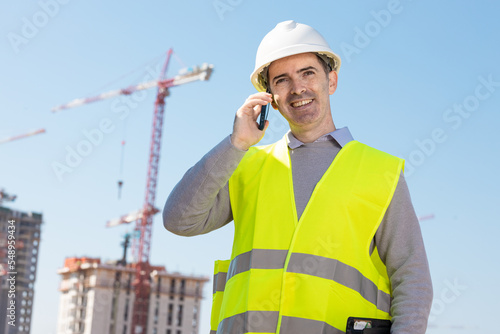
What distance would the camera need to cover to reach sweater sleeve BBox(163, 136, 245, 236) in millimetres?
2623

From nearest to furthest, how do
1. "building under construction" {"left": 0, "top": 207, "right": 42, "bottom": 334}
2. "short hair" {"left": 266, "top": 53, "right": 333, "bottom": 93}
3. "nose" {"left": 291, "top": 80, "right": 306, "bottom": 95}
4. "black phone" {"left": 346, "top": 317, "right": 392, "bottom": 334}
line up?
"black phone" {"left": 346, "top": 317, "right": 392, "bottom": 334}, "nose" {"left": 291, "top": 80, "right": 306, "bottom": 95}, "short hair" {"left": 266, "top": 53, "right": 333, "bottom": 93}, "building under construction" {"left": 0, "top": 207, "right": 42, "bottom": 334}

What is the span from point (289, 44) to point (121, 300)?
85.2 metres

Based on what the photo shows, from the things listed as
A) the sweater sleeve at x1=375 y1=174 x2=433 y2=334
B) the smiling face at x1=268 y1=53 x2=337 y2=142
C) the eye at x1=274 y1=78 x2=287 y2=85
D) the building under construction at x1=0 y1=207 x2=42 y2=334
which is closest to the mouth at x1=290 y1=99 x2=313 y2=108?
the smiling face at x1=268 y1=53 x2=337 y2=142

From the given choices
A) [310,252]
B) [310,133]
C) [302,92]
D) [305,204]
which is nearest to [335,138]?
[310,133]

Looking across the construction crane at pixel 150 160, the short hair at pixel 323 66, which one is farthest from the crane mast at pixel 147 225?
the short hair at pixel 323 66

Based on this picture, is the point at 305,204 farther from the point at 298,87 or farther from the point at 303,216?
the point at 298,87

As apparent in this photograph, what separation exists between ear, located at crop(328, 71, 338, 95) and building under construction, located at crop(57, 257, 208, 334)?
265 feet

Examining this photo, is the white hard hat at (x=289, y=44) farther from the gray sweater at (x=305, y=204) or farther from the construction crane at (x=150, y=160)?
the construction crane at (x=150, y=160)

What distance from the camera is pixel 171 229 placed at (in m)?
2.79

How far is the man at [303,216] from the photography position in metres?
2.49

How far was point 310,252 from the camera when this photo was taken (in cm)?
252

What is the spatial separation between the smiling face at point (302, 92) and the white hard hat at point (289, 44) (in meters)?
0.04

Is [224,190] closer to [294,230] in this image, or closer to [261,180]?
[261,180]

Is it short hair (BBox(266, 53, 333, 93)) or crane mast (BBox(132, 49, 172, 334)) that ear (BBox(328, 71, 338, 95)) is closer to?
short hair (BBox(266, 53, 333, 93))
